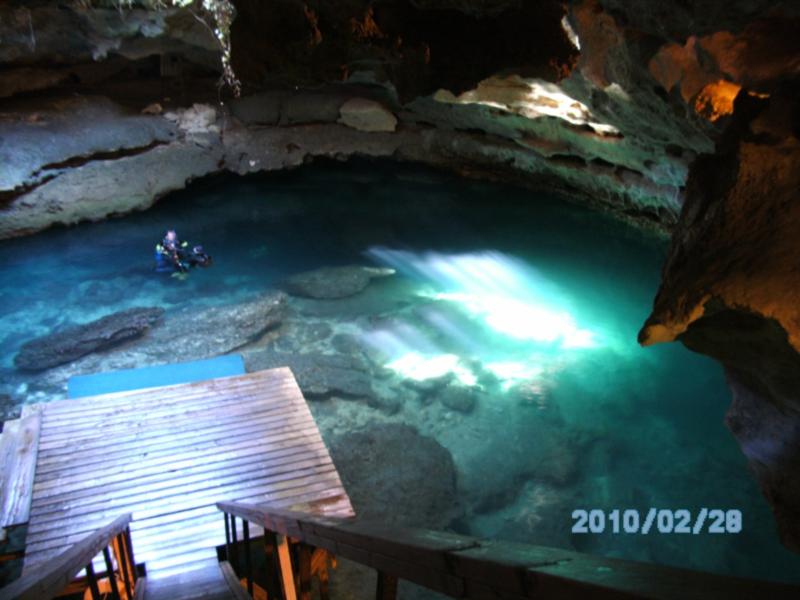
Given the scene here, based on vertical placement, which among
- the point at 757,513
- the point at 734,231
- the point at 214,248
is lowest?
the point at 757,513

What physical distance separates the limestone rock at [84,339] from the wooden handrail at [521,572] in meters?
9.44

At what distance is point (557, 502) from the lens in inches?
304

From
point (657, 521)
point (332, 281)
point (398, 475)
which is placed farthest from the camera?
point (332, 281)

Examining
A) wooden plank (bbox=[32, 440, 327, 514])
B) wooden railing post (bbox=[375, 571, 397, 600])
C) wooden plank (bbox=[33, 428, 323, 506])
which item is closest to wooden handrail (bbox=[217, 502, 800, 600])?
wooden railing post (bbox=[375, 571, 397, 600])

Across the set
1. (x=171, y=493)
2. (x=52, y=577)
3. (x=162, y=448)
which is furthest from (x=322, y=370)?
(x=52, y=577)

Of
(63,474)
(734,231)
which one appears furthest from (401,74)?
(63,474)

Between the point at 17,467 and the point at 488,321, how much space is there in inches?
306

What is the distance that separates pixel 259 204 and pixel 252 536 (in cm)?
1178

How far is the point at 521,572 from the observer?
1023 millimetres

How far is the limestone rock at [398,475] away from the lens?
7.24m

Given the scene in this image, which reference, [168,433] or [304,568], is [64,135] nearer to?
[168,433]

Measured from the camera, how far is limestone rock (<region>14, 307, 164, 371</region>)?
961cm

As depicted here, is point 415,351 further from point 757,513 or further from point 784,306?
point 784,306

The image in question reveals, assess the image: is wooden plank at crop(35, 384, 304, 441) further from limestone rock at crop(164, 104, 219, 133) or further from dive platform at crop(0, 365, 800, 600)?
limestone rock at crop(164, 104, 219, 133)
